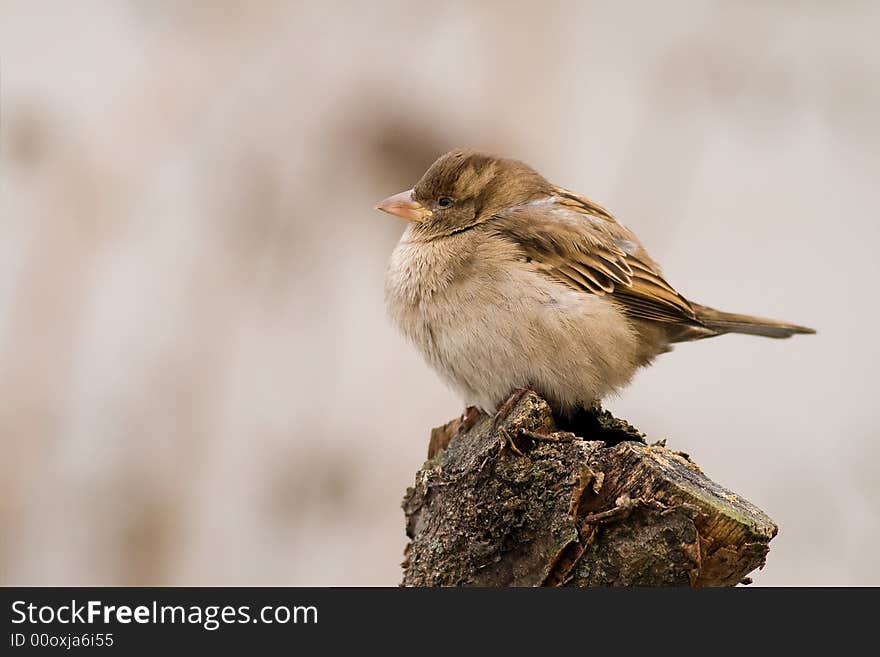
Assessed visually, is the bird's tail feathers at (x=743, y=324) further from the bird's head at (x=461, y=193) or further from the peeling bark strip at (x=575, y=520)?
the peeling bark strip at (x=575, y=520)

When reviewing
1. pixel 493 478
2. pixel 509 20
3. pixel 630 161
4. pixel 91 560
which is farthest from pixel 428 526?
pixel 509 20

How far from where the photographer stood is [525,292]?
321cm

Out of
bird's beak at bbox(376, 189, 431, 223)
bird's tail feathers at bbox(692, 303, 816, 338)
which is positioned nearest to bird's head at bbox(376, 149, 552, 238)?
bird's beak at bbox(376, 189, 431, 223)

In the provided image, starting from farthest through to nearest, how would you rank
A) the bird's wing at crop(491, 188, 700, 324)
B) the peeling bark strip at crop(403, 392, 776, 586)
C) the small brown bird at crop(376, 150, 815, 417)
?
the bird's wing at crop(491, 188, 700, 324) → the small brown bird at crop(376, 150, 815, 417) → the peeling bark strip at crop(403, 392, 776, 586)

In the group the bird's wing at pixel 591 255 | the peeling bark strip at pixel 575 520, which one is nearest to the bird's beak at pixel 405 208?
the bird's wing at pixel 591 255

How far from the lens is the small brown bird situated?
3174 mm

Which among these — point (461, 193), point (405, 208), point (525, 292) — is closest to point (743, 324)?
point (525, 292)

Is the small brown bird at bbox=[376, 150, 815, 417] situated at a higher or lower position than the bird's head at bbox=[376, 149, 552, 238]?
lower

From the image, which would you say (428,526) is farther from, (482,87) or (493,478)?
(482,87)

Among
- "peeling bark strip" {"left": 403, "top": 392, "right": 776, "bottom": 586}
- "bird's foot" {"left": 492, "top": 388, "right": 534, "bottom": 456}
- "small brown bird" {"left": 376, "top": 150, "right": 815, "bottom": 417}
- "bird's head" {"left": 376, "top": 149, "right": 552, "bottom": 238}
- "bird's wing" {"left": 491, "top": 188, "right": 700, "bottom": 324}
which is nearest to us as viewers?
"peeling bark strip" {"left": 403, "top": 392, "right": 776, "bottom": 586}

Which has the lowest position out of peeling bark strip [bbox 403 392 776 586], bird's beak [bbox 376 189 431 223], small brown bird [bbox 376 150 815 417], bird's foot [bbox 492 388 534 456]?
peeling bark strip [bbox 403 392 776 586]

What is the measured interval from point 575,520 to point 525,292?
1134mm

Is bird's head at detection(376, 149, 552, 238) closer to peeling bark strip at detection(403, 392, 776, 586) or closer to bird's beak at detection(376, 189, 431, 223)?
bird's beak at detection(376, 189, 431, 223)

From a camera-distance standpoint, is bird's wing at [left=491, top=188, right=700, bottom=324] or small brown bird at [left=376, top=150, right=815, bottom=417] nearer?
small brown bird at [left=376, top=150, right=815, bottom=417]
